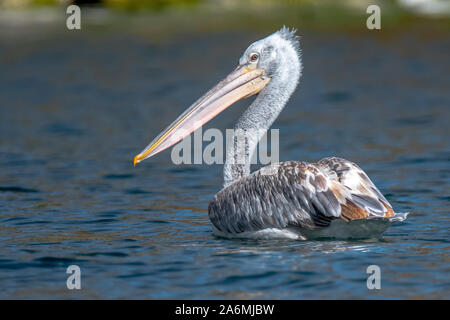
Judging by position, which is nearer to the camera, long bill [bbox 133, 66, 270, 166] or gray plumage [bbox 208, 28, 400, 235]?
gray plumage [bbox 208, 28, 400, 235]

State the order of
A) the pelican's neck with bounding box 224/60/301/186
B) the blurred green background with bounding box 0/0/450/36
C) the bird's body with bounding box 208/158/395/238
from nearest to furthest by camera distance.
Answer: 1. the bird's body with bounding box 208/158/395/238
2. the pelican's neck with bounding box 224/60/301/186
3. the blurred green background with bounding box 0/0/450/36

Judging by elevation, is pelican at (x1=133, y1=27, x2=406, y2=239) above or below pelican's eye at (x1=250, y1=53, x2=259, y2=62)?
below

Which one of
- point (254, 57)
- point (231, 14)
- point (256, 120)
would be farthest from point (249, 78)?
point (231, 14)

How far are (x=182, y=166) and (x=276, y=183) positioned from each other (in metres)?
3.90

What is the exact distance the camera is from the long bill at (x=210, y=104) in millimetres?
7688

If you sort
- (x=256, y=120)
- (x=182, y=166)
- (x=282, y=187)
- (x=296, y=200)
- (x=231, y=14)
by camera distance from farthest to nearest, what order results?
(x=231, y=14) < (x=182, y=166) < (x=256, y=120) < (x=282, y=187) < (x=296, y=200)

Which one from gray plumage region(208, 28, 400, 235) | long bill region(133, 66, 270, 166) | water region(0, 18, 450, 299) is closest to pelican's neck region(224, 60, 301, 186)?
gray plumage region(208, 28, 400, 235)

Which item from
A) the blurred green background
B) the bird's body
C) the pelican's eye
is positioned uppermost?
the blurred green background

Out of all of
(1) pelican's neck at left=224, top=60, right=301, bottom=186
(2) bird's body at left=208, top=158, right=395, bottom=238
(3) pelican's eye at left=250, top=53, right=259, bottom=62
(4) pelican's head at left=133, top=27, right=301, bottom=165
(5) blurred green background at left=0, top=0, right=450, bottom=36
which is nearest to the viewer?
(2) bird's body at left=208, top=158, right=395, bottom=238

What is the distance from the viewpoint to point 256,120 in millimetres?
7773

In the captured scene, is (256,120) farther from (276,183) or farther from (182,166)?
(182,166)

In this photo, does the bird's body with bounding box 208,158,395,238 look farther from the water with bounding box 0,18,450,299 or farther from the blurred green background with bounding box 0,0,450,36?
the blurred green background with bounding box 0,0,450,36

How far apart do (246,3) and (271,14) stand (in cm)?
312

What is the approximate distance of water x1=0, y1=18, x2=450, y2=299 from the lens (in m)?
6.17
